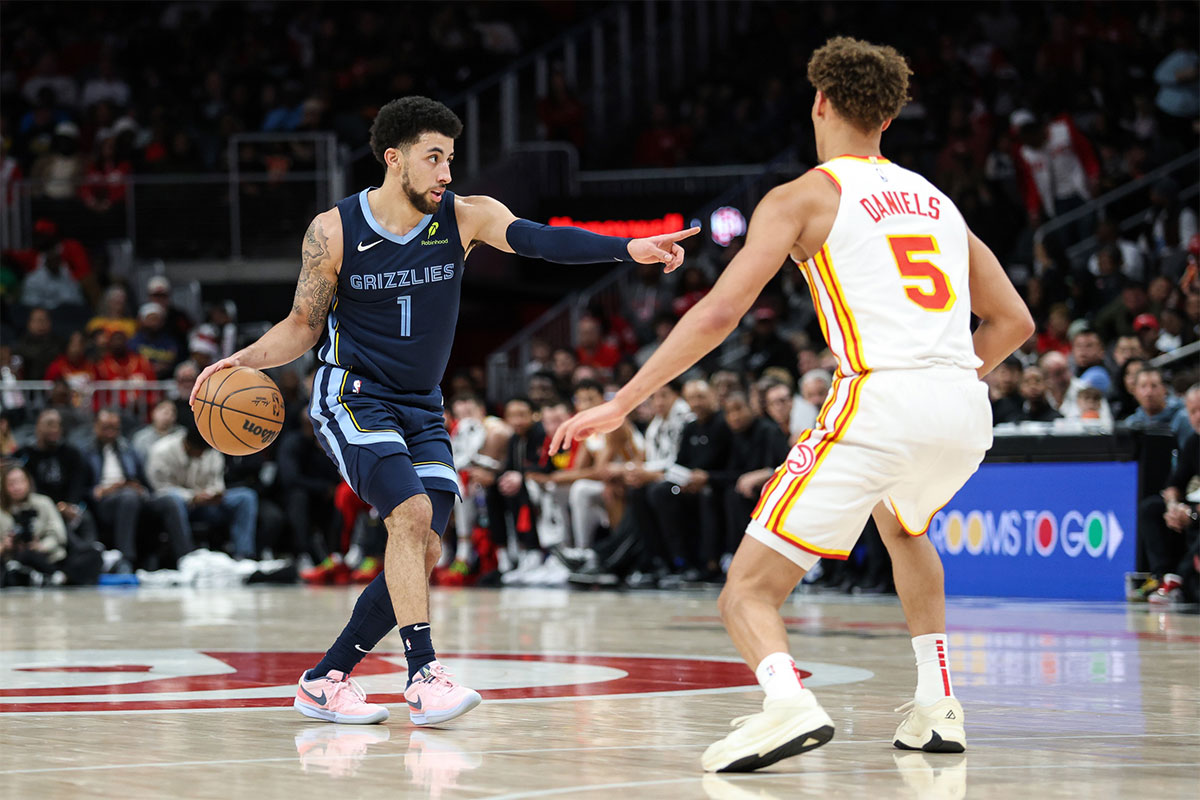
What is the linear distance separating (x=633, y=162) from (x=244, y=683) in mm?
17848

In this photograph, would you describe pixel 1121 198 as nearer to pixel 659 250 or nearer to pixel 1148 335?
pixel 1148 335

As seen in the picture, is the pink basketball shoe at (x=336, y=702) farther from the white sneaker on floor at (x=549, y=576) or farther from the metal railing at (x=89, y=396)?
the metal railing at (x=89, y=396)

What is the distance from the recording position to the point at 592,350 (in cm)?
1888

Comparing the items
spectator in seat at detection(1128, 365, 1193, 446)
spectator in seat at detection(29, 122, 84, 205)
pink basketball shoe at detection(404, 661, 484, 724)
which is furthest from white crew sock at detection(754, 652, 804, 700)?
spectator in seat at detection(29, 122, 84, 205)

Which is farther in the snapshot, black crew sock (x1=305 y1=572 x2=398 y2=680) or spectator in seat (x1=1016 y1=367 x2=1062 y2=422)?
spectator in seat (x1=1016 y1=367 x2=1062 y2=422)

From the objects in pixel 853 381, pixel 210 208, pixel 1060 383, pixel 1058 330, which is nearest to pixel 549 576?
pixel 1060 383

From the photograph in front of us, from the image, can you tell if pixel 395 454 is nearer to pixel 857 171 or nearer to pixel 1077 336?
pixel 857 171

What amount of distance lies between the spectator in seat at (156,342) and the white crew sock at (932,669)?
15407 millimetres

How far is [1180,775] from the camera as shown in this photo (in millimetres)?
4129

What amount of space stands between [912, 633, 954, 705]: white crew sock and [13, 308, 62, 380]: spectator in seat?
15977 millimetres

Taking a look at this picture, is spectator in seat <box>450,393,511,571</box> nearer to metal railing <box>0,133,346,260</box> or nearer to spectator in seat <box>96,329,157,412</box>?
spectator in seat <box>96,329,157,412</box>

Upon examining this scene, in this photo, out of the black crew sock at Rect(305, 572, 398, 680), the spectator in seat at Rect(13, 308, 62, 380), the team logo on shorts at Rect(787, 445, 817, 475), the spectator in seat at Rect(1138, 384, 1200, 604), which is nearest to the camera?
the team logo on shorts at Rect(787, 445, 817, 475)

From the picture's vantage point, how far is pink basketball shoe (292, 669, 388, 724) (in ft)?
17.8

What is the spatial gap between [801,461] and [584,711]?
1621 millimetres
